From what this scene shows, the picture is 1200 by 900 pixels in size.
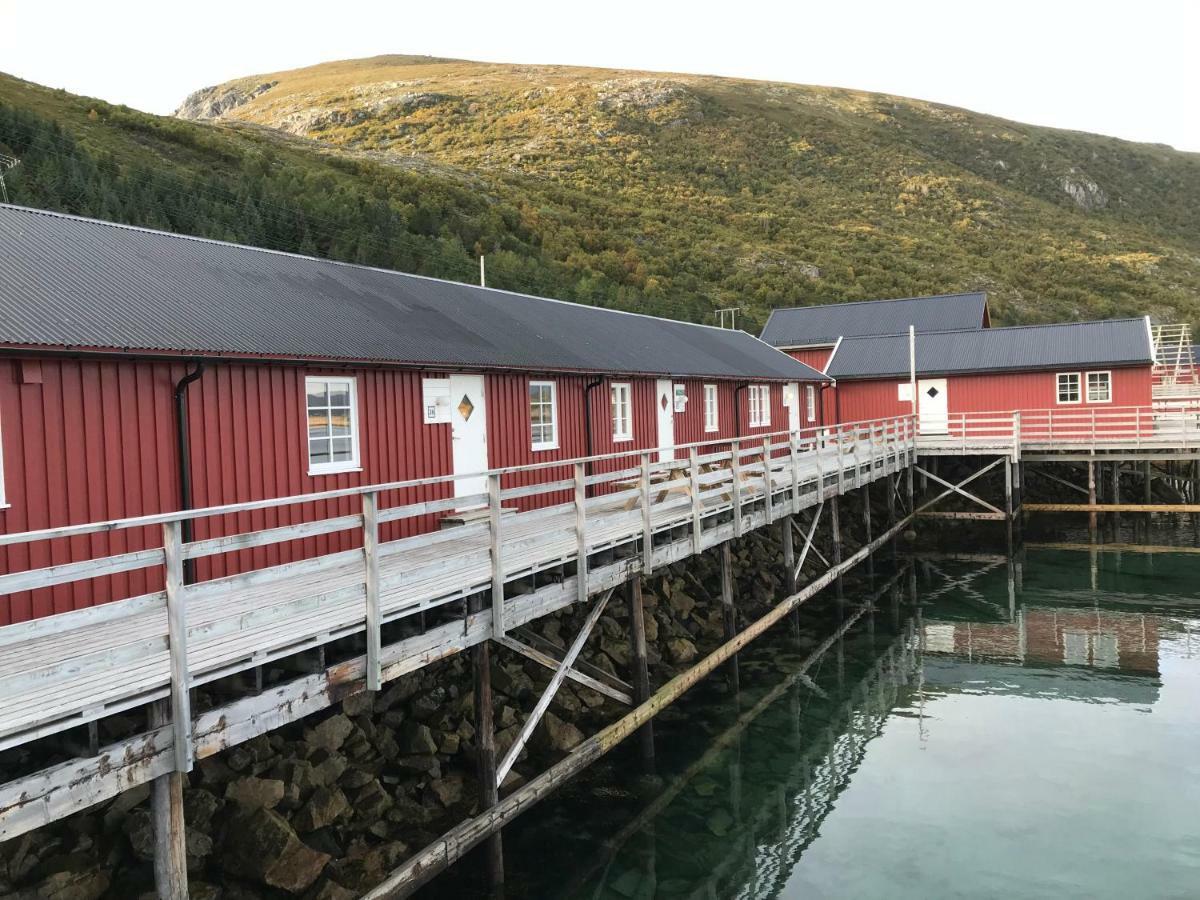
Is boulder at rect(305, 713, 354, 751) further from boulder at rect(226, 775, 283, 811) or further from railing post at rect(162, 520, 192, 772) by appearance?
railing post at rect(162, 520, 192, 772)

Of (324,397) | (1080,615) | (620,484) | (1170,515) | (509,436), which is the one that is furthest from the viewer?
(1170,515)

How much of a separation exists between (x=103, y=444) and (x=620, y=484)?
10.6m

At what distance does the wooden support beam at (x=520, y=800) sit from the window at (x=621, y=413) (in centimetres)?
540

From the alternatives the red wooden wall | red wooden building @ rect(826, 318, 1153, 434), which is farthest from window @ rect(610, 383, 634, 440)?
the red wooden wall

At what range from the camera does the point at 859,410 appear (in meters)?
34.0

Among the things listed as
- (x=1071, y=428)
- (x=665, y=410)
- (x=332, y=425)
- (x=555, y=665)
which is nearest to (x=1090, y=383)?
(x=1071, y=428)

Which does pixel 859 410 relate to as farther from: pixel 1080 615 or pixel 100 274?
pixel 100 274

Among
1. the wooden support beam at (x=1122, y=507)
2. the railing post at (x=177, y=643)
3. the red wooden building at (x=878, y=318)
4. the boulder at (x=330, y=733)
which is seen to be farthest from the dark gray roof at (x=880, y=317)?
the railing post at (x=177, y=643)

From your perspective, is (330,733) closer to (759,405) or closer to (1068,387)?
(759,405)

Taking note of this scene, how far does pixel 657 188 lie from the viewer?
83062mm

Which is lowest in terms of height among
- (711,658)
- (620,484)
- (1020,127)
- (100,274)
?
(711,658)

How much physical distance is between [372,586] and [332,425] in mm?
4671

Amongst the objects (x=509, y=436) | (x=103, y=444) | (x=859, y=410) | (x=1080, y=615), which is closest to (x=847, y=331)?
(x=859, y=410)

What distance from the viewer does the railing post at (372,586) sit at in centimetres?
718
